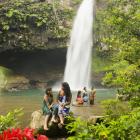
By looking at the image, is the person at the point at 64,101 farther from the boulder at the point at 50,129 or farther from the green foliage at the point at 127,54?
the green foliage at the point at 127,54

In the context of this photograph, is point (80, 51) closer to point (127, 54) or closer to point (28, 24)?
point (28, 24)

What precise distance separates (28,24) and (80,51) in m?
6.50

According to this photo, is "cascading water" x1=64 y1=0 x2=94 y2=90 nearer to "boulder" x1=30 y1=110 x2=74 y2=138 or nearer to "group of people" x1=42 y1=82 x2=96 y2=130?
"group of people" x1=42 y1=82 x2=96 y2=130

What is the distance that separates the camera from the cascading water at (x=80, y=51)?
3944 cm

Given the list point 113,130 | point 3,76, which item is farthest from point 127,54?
point 3,76

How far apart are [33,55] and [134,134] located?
3628 cm

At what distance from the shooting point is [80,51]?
40594mm

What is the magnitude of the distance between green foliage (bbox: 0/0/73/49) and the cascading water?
1.83m

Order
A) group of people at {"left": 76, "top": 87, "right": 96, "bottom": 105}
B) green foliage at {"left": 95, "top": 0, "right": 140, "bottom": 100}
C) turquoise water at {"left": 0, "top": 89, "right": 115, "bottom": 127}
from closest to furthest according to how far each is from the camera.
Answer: green foliage at {"left": 95, "top": 0, "right": 140, "bottom": 100} → turquoise water at {"left": 0, "top": 89, "right": 115, "bottom": 127} → group of people at {"left": 76, "top": 87, "right": 96, "bottom": 105}

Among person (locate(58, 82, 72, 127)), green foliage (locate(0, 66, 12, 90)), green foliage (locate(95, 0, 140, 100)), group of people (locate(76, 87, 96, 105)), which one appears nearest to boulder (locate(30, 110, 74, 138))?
person (locate(58, 82, 72, 127))

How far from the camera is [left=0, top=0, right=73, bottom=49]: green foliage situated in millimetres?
36469

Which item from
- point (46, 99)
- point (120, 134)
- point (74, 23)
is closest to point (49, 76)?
point (74, 23)

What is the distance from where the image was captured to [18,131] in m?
4.52

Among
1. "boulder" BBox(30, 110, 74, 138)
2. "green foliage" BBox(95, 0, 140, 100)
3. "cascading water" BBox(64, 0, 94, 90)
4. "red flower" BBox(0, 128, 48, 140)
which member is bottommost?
"boulder" BBox(30, 110, 74, 138)
